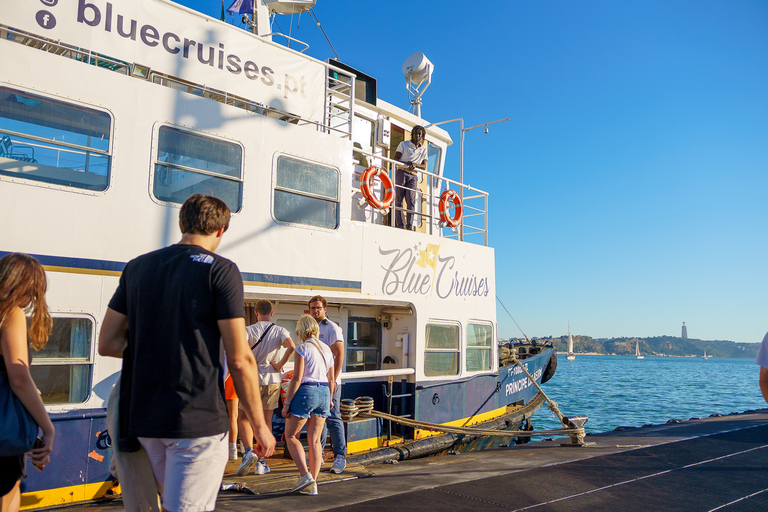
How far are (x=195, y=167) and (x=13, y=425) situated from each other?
150 inches

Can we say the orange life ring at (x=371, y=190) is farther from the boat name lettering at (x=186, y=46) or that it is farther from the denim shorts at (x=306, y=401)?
the denim shorts at (x=306, y=401)

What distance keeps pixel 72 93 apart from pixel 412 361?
18.5ft

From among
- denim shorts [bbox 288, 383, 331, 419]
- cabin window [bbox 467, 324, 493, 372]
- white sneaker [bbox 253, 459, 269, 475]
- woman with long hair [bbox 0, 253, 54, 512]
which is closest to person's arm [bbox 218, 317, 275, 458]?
woman with long hair [bbox 0, 253, 54, 512]

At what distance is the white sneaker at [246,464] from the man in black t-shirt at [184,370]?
3630 mm

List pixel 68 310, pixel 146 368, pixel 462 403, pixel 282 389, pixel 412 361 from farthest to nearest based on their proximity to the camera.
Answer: pixel 462 403
pixel 412 361
pixel 282 389
pixel 68 310
pixel 146 368

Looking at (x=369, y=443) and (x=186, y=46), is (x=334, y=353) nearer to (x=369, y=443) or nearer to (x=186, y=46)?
(x=369, y=443)

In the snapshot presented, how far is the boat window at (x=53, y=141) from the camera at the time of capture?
15.2 feet

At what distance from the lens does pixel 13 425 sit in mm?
2488

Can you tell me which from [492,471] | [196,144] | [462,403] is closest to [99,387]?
[196,144]

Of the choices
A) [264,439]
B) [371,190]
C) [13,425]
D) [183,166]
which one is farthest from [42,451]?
[371,190]

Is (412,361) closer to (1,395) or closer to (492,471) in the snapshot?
(492,471)

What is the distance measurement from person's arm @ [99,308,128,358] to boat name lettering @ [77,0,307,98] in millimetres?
4205

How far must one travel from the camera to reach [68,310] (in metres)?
4.87

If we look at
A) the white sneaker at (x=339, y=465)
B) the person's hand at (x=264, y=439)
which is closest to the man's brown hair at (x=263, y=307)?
the white sneaker at (x=339, y=465)
